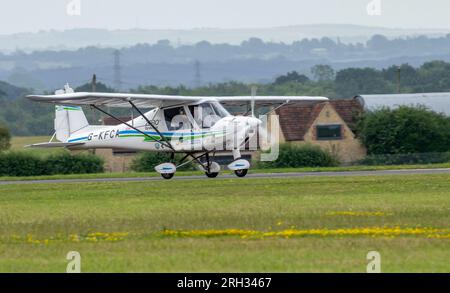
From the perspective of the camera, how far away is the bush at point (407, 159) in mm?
56406

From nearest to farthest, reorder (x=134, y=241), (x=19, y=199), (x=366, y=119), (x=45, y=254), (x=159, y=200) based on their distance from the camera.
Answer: (x=45, y=254), (x=134, y=241), (x=159, y=200), (x=19, y=199), (x=366, y=119)

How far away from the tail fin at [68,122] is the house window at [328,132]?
30.1m

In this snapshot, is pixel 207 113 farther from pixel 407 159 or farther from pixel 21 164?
pixel 407 159

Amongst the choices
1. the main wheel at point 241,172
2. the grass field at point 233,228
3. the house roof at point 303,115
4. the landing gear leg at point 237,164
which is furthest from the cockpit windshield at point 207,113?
the house roof at point 303,115

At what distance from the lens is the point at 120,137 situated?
41188mm

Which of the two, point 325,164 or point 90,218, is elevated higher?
point 90,218

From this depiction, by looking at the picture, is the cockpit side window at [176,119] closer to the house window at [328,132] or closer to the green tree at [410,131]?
the green tree at [410,131]

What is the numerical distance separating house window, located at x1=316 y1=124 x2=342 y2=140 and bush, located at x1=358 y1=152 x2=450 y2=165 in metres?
8.74

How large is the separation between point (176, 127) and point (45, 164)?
16.3 m

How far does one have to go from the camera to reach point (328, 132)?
71625 millimetres

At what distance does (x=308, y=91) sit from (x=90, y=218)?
123 metres

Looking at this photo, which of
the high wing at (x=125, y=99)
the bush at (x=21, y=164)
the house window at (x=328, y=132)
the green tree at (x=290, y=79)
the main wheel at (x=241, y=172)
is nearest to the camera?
the high wing at (x=125, y=99)
